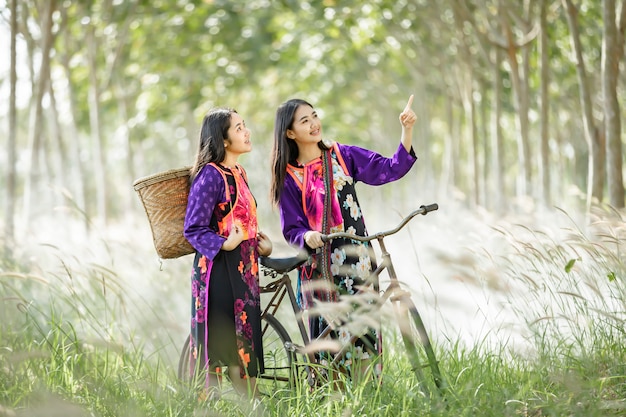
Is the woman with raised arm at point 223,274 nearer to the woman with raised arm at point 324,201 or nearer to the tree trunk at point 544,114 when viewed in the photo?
the woman with raised arm at point 324,201

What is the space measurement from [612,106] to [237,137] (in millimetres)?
4251

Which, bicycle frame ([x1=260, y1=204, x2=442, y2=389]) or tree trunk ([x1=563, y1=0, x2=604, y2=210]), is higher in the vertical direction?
tree trunk ([x1=563, y1=0, x2=604, y2=210])

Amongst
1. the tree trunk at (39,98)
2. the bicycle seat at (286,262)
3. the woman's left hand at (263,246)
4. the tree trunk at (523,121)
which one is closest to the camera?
the bicycle seat at (286,262)

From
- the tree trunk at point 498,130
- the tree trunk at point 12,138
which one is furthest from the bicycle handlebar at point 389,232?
the tree trunk at point 498,130

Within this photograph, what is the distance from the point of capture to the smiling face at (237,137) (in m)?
4.40

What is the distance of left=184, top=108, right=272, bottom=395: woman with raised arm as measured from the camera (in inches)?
169

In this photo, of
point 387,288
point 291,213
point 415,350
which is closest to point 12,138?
point 291,213

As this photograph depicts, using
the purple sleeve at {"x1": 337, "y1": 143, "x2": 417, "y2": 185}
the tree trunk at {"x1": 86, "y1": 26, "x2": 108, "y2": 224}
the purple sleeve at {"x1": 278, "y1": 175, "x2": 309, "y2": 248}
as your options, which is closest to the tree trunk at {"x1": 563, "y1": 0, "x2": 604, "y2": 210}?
the purple sleeve at {"x1": 337, "y1": 143, "x2": 417, "y2": 185}

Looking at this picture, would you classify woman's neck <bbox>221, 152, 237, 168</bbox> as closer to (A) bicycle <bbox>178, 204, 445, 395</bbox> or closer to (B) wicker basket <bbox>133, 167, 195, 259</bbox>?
(B) wicker basket <bbox>133, 167, 195, 259</bbox>

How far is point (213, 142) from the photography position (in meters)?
4.40

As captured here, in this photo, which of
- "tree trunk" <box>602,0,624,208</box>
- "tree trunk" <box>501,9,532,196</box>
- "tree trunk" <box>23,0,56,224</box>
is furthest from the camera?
"tree trunk" <box>501,9,532,196</box>

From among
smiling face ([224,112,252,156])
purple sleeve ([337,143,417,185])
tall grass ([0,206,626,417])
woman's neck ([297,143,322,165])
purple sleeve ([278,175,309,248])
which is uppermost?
smiling face ([224,112,252,156])

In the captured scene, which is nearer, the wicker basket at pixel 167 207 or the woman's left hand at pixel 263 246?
the wicker basket at pixel 167 207

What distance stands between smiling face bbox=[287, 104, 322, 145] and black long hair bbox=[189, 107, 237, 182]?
15.2 inches
